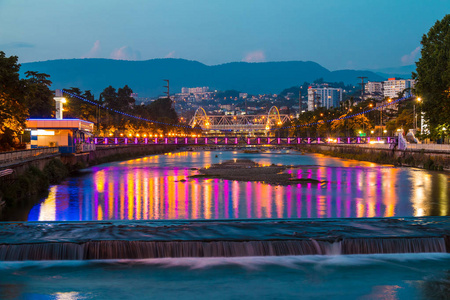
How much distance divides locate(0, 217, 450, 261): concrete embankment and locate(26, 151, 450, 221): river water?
552 cm

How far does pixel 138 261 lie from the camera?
21.0m

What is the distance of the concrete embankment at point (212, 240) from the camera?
21.3m

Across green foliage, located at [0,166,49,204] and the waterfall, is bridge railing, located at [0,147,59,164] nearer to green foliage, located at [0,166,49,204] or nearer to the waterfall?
green foliage, located at [0,166,49,204]

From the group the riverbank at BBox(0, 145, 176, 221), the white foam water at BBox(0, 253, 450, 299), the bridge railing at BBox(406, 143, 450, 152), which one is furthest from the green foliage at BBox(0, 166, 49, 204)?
the bridge railing at BBox(406, 143, 450, 152)

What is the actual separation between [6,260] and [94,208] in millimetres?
14071

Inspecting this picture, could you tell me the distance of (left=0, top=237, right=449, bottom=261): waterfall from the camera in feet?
69.1

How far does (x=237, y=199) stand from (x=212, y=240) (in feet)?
55.0

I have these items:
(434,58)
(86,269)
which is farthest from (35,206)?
(434,58)

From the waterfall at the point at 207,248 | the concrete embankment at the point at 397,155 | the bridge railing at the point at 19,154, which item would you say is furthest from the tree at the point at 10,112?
the concrete embankment at the point at 397,155

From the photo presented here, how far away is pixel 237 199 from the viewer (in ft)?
126

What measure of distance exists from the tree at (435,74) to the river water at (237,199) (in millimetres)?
6735

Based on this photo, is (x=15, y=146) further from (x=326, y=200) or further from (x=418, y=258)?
(x=418, y=258)

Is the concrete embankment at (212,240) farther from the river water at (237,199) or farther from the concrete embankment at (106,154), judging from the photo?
the concrete embankment at (106,154)

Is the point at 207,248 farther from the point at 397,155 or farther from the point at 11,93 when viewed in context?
the point at 397,155
